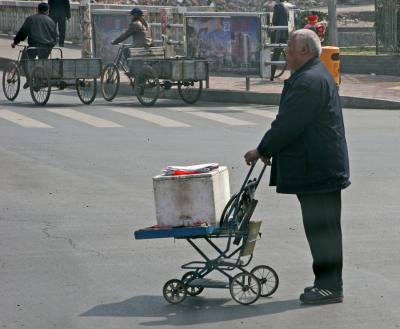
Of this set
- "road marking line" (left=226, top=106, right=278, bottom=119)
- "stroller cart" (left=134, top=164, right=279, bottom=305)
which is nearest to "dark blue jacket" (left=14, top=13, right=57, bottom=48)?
"road marking line" (left=226, top=106, right=278, bottom=119)

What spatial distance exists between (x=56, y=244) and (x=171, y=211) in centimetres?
234

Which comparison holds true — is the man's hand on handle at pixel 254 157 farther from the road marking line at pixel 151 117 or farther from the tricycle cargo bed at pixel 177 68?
the tricycle cargo bed at pixel 177 68

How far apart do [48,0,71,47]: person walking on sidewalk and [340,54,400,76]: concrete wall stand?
8.96 meters

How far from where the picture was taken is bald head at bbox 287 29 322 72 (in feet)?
25.1

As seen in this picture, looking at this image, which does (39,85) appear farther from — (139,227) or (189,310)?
(189,310)

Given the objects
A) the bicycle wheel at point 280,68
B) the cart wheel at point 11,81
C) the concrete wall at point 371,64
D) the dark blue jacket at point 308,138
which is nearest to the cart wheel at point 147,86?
the cart wheel at point 11,81

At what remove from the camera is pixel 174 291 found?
7844 mm

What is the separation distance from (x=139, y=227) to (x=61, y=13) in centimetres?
2310

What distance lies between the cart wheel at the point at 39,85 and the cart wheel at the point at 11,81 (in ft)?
2.18

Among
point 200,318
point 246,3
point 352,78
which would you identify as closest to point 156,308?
point 200,318

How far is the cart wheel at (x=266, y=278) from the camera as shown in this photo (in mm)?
7922

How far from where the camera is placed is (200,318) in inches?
295

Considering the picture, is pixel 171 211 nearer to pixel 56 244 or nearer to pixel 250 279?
pixel 250 279

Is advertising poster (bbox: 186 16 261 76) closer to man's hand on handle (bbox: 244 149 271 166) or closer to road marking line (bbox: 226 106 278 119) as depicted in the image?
road marking line (bbox: 226 106 278 119)
